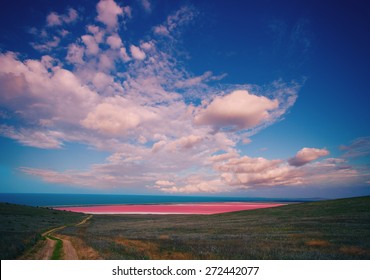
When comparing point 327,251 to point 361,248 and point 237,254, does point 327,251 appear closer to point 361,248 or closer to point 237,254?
point 361,248

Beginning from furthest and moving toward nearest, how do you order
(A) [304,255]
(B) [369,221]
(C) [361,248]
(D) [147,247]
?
(B) [369,221] → (D) [147,247] → (C) [361,248] → (A) [304,255]

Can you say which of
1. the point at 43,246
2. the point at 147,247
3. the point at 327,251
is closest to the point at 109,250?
the point at 147,247

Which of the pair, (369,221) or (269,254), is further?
(369,221)
